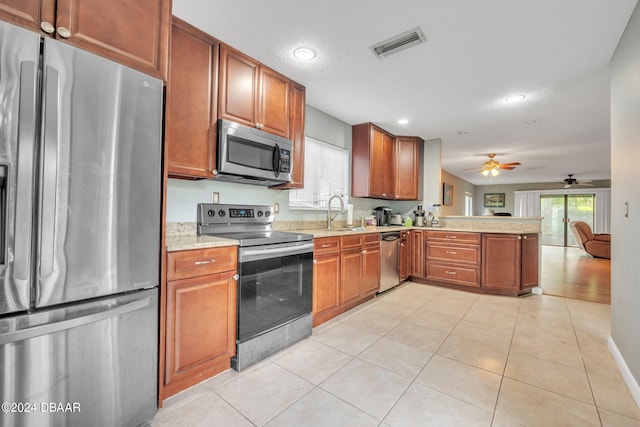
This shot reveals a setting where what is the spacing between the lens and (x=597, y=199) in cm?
915

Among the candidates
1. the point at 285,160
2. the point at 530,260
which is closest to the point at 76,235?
the point at 285,160

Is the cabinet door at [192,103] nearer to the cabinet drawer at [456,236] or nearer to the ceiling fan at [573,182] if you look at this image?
the cabinet drawer at [456,236]

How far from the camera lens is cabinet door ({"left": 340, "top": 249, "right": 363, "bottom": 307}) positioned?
292 cm

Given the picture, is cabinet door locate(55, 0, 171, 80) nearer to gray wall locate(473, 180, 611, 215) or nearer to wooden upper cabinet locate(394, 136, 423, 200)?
wooden upper cabinet locate(394, 136, 423, 200)

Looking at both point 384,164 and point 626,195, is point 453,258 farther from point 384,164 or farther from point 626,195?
point 626,195

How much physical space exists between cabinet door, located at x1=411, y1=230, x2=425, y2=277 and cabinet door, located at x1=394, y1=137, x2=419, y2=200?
69 cm

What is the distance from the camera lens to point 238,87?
2279 mm

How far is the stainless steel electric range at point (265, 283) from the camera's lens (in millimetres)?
1936

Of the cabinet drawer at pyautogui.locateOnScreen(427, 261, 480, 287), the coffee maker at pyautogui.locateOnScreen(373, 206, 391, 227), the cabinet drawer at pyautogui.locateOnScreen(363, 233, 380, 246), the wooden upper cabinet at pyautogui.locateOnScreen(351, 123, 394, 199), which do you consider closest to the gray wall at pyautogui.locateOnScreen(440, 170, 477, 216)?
the coffee maker at pyautogui.locateOnScreen(373, 206, 391, 227)

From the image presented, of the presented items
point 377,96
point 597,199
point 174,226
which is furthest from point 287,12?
point 597,199

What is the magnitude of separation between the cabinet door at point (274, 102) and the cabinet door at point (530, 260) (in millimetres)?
3563

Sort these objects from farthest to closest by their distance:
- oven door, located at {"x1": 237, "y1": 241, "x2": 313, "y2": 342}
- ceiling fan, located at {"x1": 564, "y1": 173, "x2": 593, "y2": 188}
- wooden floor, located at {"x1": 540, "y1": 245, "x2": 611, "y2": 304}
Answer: ceiling fan, located at {"x1": 564, "y1": 173, "x2": 593, "y2": 188}, wooden floor, located at {"x1": 540, "y1": 245, "x2": 611, "y2": 304}, oven door, located at {"x1": 237, "y1": 241, "x2": 313, "y2": 342}

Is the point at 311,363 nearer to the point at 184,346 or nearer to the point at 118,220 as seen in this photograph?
the point at 184,346

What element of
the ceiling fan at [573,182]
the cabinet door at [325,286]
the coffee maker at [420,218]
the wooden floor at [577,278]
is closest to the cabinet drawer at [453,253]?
the coffee maker at [420,218]
